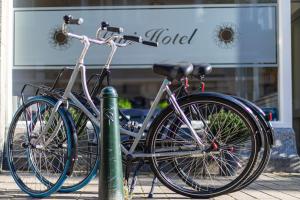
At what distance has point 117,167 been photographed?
14.1 ft

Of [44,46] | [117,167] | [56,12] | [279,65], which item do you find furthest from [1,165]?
[279,65]

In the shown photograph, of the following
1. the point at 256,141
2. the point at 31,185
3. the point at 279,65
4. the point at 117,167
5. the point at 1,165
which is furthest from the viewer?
the point at 279,65

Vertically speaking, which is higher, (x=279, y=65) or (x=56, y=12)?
(x=56, y=12)

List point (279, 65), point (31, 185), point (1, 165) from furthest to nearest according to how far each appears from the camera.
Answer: point (279, 65)
point (1, 165)
point (31, 185)

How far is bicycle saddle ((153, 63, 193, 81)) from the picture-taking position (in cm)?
482

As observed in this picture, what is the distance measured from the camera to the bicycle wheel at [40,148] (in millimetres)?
5031

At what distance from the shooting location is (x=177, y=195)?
521 centimetres

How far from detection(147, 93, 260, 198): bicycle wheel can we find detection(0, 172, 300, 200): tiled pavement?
23cm

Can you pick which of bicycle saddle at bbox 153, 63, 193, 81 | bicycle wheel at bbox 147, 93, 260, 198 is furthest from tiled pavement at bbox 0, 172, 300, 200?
bicycle saddle at bbox 153, 63, 193, 81

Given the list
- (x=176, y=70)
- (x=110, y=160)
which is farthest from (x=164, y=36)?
(x=110, y=160)

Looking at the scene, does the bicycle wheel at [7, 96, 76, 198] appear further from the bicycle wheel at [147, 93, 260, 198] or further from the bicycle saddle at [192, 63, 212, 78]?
the bicycle saddle at [192, 63, 212, 78]

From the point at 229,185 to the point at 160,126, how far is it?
2.59 ft

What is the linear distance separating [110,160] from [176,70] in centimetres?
106

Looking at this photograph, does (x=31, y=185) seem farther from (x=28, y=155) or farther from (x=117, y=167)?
(x=117, y=167)
